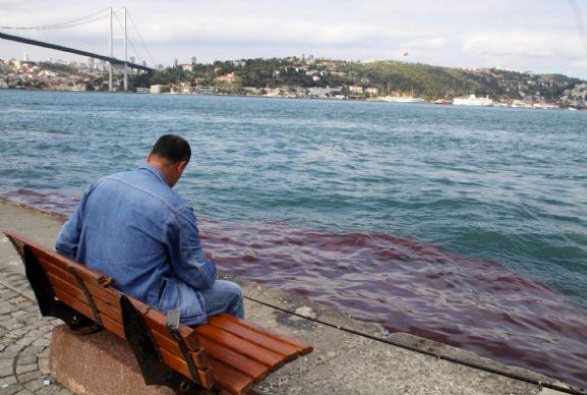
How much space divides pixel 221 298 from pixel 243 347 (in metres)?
0.36

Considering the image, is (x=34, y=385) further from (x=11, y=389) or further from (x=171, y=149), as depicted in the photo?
(x=171, y=149)

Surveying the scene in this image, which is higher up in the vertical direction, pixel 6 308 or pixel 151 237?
pixel 151 237

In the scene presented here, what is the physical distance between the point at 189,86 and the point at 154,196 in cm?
13932

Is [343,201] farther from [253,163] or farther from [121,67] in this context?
[121,67]

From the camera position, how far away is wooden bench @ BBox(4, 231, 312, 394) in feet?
7.35

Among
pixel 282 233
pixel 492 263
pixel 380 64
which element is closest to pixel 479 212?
pixel 492 263

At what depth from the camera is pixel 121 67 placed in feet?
334

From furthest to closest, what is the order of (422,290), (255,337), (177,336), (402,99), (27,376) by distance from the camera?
(402,99)
(422,290)
(27,376)
(255,337)
(177,336)

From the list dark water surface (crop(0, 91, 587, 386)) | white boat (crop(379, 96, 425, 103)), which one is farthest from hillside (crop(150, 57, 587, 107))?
dark water surface (crop(0, 91, 587, 386))

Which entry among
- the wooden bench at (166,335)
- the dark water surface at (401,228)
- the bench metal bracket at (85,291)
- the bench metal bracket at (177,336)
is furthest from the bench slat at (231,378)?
the dark water surface at (401,228)

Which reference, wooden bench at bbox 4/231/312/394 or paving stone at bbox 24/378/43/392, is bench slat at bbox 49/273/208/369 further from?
paving stone at bbox 24/378/43/392

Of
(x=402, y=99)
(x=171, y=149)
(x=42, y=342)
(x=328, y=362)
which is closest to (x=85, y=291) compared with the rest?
(x=171, y=149)

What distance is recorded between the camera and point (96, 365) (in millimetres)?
2926

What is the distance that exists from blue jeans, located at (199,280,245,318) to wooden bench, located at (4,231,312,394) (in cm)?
5
